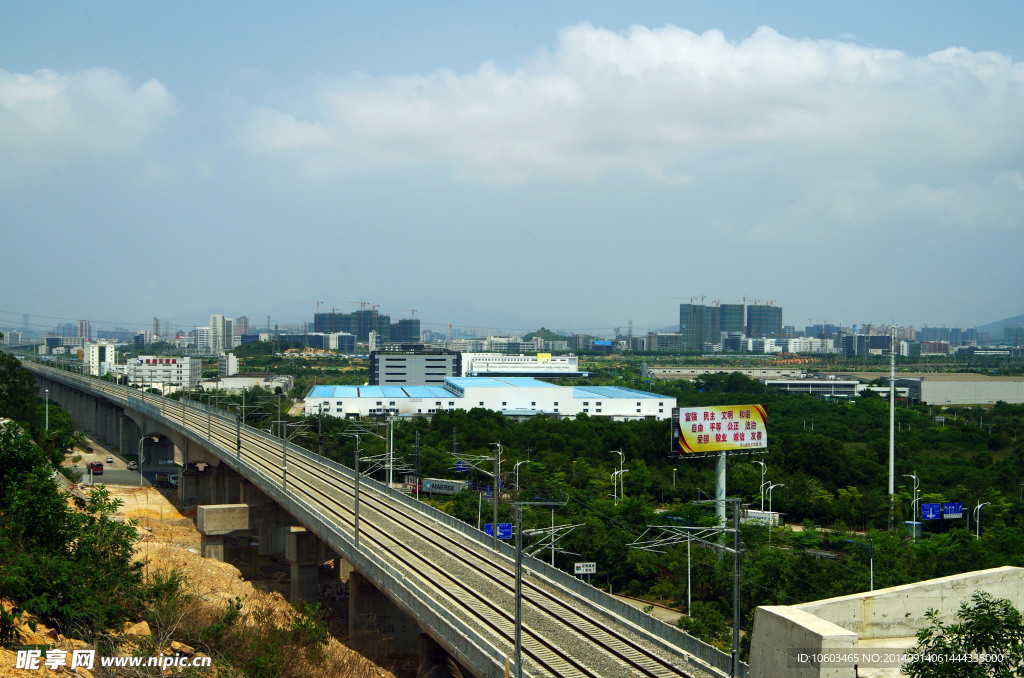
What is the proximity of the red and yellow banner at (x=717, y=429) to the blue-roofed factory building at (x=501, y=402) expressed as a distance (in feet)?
162

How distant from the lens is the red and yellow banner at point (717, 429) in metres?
37.5

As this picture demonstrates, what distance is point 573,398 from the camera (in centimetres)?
9344

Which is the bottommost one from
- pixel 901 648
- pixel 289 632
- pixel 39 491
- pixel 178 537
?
pixel 178 537

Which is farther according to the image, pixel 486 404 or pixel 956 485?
pixel 486 404

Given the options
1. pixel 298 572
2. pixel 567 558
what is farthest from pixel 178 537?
pixel 567 558

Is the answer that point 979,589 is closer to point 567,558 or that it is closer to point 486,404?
point 567,558

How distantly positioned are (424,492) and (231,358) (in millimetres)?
118274

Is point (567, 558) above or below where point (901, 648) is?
below

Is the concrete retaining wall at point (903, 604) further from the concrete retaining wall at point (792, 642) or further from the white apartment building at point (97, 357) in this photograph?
the white apartment building at point (97, 357)

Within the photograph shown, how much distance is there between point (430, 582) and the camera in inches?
886

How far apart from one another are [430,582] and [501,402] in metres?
70.4

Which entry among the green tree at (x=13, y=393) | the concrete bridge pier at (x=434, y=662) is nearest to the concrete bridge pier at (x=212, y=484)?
the green tree at (x=13, y=393)

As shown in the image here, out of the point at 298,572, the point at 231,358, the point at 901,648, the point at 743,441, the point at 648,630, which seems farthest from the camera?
the point at 231,358

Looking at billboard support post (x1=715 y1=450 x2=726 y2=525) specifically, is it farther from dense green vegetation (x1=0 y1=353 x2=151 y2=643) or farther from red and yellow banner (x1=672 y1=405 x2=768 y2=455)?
dense green vegetation (x1=0 y1=353 x2=151 y2=643)
